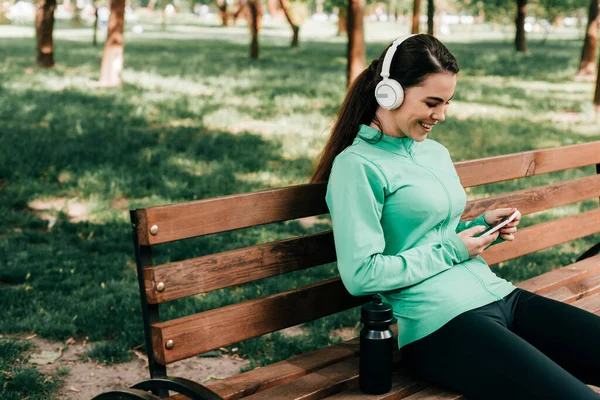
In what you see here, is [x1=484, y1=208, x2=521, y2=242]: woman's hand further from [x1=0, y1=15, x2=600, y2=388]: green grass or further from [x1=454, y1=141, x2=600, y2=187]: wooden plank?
[x1=0, y1=15, x2=600, y2=388]: green grass

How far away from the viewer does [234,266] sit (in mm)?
2734

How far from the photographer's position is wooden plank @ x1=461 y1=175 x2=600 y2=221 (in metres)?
3.75

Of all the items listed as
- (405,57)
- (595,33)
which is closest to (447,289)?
(405,57)

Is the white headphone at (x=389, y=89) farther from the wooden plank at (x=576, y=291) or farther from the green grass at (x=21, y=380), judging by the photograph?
the green grass at (x=21, y=380)

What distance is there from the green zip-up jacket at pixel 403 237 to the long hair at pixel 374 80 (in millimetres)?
92

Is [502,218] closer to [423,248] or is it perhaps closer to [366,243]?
[423,248]

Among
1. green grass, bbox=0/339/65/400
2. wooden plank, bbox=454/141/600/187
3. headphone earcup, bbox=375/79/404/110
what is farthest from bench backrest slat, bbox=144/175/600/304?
green grass, bbox=0/339/65/400

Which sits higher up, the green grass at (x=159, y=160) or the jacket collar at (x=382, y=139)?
the jacket collar at (x=382, y=139)

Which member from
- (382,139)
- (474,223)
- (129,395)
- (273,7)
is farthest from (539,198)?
(273,7)

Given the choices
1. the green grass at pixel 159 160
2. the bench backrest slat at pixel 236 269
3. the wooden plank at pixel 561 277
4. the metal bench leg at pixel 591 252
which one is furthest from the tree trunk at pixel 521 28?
the bench backrest slat at pixel 236 269

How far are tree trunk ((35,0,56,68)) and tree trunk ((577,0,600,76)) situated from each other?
41.5 ft

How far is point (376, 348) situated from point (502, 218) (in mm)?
827

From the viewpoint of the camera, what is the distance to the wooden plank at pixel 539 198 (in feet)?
12.3

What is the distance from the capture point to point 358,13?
12.2 metres
